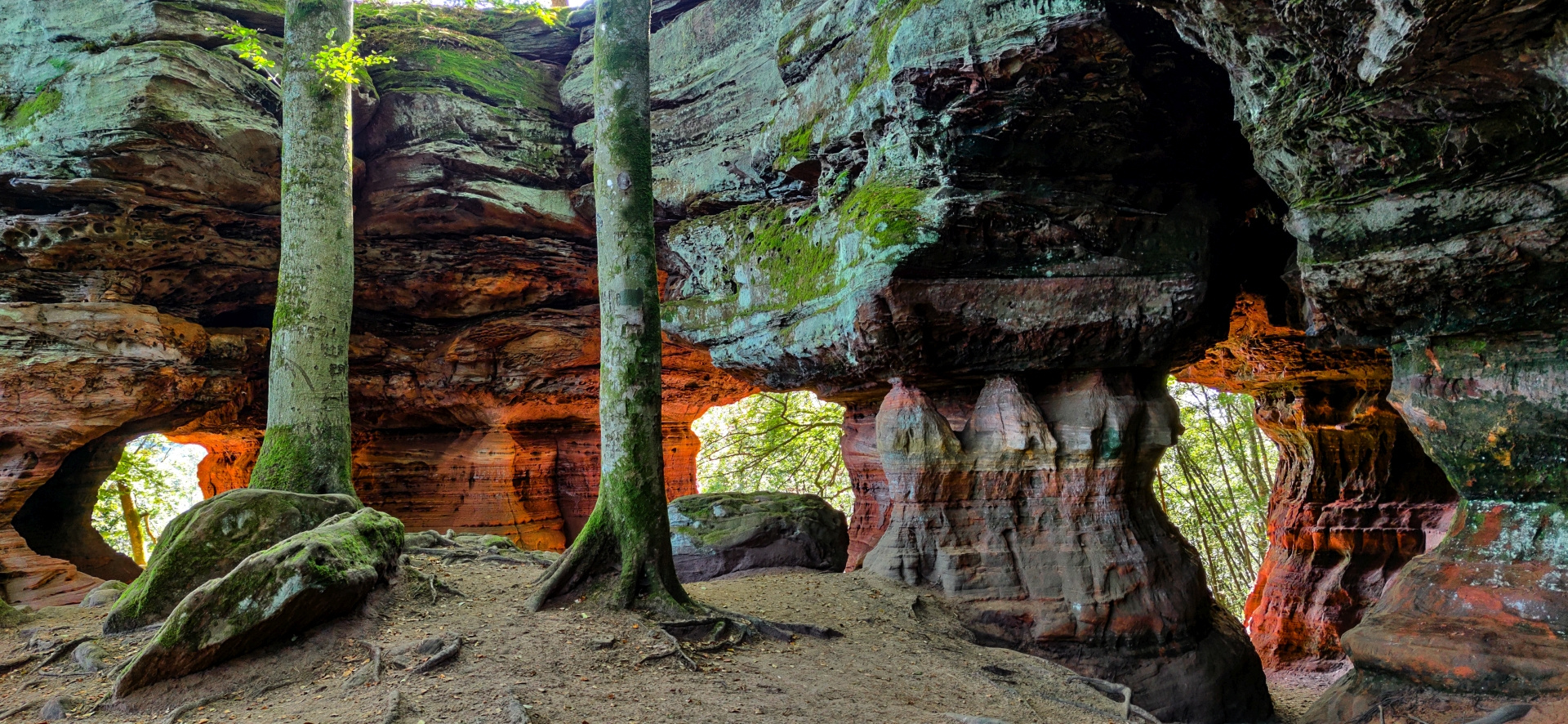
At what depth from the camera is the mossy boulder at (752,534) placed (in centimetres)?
912

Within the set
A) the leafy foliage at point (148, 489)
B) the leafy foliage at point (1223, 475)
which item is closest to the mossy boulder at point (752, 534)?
the leafy foliage at point (1223, 475)

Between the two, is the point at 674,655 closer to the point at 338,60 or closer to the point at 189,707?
the point at 189,707

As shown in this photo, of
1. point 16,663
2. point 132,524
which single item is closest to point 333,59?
point 16,663

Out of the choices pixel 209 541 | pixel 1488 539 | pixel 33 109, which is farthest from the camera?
pixel 33 109

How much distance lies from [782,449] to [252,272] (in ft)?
35.8

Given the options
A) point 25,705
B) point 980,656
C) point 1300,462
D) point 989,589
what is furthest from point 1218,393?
point 25,705

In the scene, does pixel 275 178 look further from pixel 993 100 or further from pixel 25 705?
pixel 993 100

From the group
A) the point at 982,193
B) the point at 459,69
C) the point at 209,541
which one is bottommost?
the point at 209,541

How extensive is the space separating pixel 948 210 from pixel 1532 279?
399 centimetres

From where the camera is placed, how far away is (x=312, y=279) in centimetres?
756

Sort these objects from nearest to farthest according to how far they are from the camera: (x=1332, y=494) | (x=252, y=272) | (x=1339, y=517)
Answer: (x=252, y=272)
(x=1339, y=517)
(x=1332, y=494)

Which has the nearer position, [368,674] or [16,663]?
[368,674]

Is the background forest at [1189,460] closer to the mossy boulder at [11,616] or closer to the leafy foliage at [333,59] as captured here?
the leafy foliage at [333,59]

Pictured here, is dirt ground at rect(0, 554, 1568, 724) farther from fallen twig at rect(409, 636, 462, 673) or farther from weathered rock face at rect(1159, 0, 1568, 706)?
weathered rock face at rect(1159, 0, 1568, 706)
